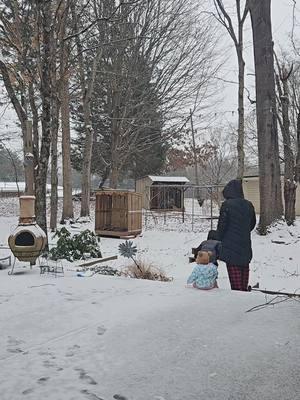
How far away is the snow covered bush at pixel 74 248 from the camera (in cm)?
746

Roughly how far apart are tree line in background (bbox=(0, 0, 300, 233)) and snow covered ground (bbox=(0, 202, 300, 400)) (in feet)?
14.8

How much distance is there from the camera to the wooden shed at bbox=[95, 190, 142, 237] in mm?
14984

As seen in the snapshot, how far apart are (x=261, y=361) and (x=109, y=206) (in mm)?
13486

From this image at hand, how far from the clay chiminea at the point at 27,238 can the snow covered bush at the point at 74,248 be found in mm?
1394

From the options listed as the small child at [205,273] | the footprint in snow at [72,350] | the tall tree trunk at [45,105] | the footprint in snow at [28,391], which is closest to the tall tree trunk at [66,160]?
the tall tree trunk at [45,105]

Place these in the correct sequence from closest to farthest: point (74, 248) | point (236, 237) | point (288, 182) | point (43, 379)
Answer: point (43, 379) < point (236, 237) < point (74, 248) < point (288, 182)

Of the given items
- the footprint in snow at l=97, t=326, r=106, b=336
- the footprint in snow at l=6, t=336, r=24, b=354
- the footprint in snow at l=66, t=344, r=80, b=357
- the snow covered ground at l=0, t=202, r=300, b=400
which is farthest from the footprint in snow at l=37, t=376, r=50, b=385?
the footprint in snow at l=97, t=326, r=106, b=336

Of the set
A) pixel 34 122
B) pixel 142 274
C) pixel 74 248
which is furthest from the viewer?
pixel 34 122

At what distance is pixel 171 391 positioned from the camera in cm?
216

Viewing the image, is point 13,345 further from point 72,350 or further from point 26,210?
point 26,210

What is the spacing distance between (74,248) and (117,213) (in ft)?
25.5

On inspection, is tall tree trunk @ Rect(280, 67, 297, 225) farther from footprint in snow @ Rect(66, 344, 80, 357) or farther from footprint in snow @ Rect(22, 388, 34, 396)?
footprint in snow @ Rect(22, 388, 34, 396)

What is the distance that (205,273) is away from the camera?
455 cm

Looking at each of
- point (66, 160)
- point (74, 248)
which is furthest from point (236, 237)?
point (66, 160)
